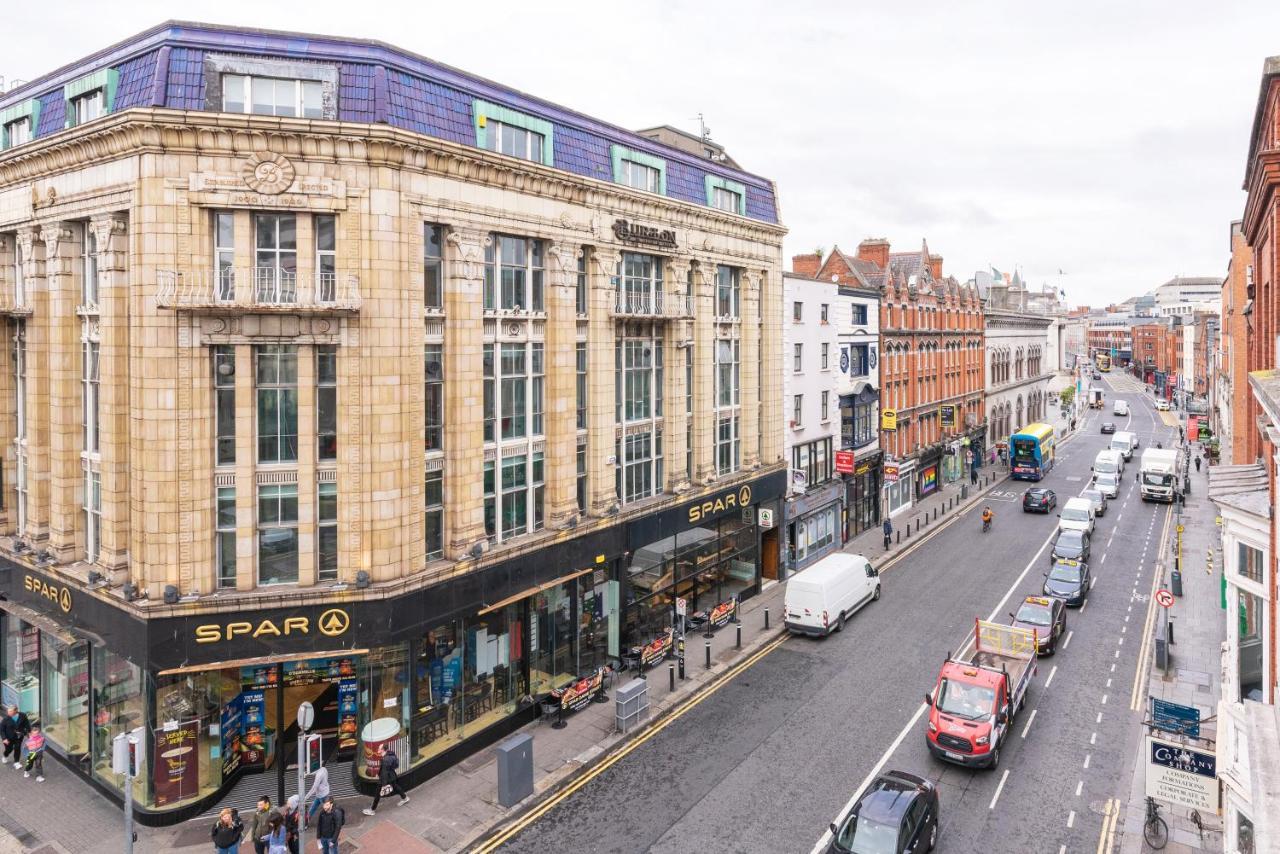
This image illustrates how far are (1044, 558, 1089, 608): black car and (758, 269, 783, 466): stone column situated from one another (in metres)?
12.8

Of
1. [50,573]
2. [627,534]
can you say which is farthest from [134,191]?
[627,534]

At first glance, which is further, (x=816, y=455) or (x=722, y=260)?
(x=816, y=455)

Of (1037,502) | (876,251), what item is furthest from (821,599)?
(876,251)

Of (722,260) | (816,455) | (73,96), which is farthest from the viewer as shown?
(816,455)

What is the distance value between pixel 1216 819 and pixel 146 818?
79.9ft

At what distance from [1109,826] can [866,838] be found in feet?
21.8

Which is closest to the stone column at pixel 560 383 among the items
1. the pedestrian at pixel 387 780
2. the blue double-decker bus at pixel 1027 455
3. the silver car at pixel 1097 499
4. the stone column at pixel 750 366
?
the pedestrian at pixel 387 780

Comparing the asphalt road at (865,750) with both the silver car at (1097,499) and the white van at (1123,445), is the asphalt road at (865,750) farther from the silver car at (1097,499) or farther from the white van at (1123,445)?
the white van at (1123,445)

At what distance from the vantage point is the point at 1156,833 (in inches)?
682

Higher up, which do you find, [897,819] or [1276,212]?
[1276,212]

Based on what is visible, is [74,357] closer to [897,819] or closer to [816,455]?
[897,819]

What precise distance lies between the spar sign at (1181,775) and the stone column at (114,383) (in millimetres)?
23742

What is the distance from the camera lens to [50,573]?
20.7 meters

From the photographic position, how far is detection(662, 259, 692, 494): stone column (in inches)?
1174
